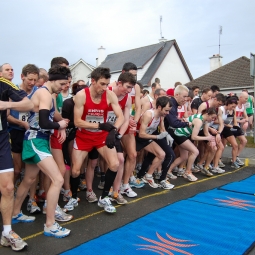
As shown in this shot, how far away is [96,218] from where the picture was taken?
4.33 m

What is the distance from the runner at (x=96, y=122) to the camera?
14.0 feet

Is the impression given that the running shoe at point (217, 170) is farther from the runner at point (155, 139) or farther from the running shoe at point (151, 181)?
the running shoe at point (151, 181)

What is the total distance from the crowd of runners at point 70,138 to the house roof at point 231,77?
20.0 m

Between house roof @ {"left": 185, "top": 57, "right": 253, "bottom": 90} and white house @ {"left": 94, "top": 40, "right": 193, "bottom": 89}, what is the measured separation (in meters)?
3.87

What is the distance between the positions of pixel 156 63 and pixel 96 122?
26.6m

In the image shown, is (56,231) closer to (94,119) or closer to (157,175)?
(94,119)

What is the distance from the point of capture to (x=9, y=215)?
3.35m

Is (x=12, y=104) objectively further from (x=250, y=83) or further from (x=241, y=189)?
(x=250, y=83)

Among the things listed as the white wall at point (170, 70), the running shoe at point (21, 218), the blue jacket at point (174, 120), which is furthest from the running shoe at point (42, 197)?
the white wall at point (170, 70)

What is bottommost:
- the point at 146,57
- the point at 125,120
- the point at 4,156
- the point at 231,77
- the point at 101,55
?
the point at 4,156

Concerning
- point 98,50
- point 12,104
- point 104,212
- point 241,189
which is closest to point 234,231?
point 104,212

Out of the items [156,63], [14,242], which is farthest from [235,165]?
[156,63]

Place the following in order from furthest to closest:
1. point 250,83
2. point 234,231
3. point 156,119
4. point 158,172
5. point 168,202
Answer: point 250,83 → point 158,172 → point 156,119 → point 168,202 → point 234,231

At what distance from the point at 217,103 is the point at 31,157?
495 cm
